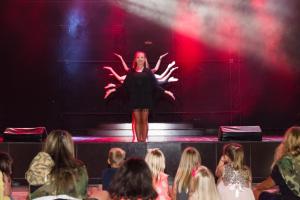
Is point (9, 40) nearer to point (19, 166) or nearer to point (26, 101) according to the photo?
point (26, 101)

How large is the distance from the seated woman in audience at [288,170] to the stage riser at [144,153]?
506cm

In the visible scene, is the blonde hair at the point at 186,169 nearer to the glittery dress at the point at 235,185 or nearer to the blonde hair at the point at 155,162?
the blonde hair at the point at 155,162

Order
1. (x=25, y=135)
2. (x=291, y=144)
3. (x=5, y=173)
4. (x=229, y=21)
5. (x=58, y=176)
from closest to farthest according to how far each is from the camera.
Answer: (x=58, y=176)
(x=291, y=144)
(x=5, y=173)
(x=25, y=135)
(x=229, y=21)

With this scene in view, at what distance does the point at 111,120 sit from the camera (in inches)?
530

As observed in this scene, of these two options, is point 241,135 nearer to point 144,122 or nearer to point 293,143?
point 144,122

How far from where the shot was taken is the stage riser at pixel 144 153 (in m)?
9.55

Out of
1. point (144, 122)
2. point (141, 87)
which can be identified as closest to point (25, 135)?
point (144, 122)

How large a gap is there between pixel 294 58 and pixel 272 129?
5.98 ft

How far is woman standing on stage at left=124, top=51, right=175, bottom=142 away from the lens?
32.9ft

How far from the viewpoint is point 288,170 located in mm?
4395

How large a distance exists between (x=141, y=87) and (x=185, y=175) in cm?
483

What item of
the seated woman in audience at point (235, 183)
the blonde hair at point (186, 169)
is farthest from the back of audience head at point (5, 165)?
the seated woman in audience at point (235, 183)

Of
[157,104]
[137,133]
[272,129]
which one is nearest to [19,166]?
[137,133]

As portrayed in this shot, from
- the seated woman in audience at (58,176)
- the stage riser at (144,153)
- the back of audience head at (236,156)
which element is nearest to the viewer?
the seated woman in audience at (58,176)
